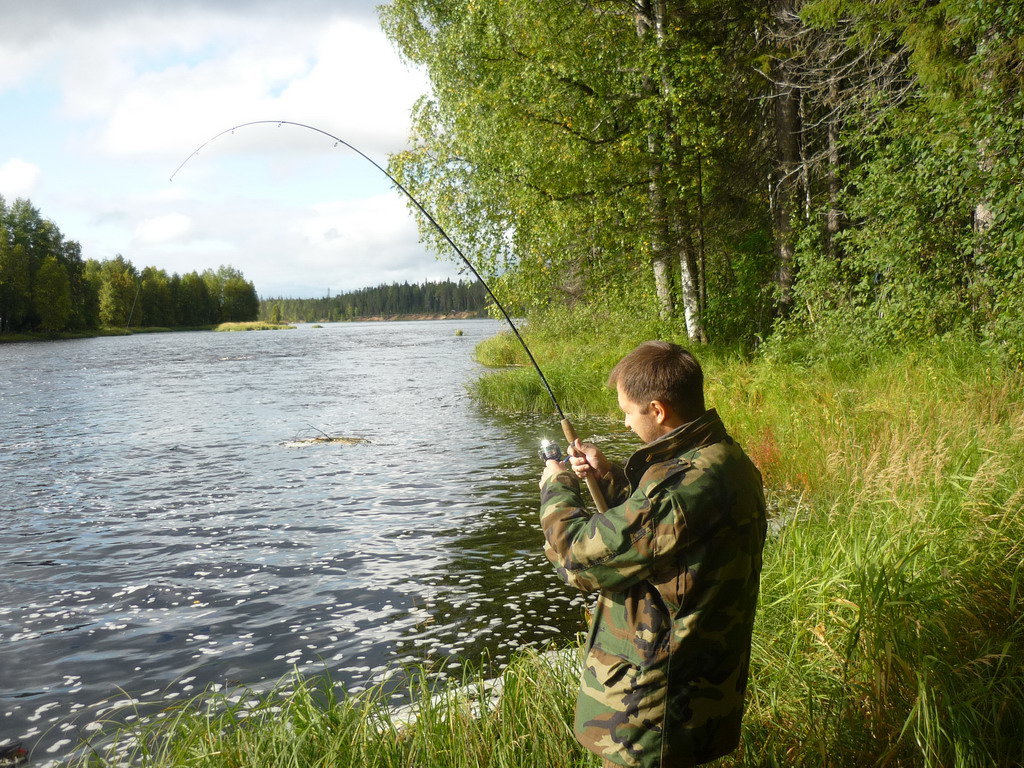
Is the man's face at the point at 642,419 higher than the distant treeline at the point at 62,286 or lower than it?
lower

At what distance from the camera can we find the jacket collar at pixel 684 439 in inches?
91.5

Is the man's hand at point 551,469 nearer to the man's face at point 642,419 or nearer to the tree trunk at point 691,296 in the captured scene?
the man's face at point 642,419

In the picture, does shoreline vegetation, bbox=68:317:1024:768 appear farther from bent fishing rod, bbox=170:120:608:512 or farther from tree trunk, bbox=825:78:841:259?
tree trunk, bbox=825:78:841:259

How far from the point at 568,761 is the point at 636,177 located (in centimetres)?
1318

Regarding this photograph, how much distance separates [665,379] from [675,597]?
63cm

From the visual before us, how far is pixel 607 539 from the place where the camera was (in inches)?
89.5

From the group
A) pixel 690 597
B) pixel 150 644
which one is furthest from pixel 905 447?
pixel 150 644

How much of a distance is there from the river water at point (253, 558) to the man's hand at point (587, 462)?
9.69ft

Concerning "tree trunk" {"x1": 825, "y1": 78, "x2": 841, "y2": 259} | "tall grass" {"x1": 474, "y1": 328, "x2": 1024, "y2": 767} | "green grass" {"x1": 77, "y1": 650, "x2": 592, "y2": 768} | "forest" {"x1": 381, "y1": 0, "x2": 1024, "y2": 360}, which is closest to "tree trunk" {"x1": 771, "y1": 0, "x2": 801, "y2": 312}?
"forest" {"x1": 381, "y1": 0, "x2": 1024, "y2": 360}

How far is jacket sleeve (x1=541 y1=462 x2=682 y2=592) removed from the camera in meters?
2.22

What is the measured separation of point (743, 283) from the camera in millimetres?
15625

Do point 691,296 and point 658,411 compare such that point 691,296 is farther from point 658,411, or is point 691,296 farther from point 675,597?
point 675,597

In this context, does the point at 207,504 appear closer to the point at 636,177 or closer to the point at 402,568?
the point at 402,568

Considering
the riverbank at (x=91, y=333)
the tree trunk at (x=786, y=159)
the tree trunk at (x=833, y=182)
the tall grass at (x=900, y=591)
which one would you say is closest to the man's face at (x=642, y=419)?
the tall grass at (x=900, y=591)
